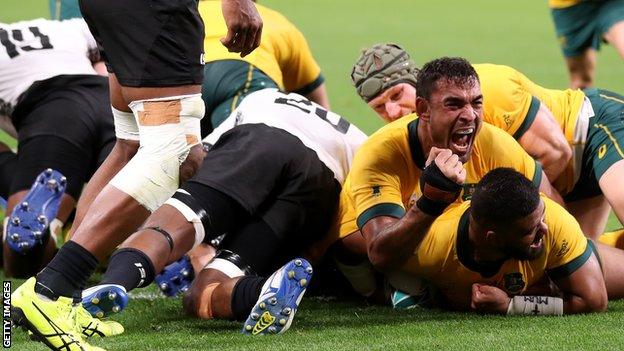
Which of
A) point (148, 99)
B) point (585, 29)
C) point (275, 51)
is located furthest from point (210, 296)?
point (585, 29)

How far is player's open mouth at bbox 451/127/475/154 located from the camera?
4.81 meters

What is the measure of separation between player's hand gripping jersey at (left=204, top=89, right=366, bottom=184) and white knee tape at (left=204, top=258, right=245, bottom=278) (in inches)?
23.8

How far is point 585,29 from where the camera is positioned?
8000mm

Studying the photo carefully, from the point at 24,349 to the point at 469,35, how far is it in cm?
1048

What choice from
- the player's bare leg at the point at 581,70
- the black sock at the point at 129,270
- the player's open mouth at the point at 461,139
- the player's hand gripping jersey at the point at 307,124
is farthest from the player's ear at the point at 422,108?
the player's bare leg at the point at 581,70

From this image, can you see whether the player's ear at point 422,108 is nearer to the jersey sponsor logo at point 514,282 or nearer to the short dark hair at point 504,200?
the short dark hair at point 504,200

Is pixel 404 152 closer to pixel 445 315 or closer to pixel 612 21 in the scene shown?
pixel 445 315

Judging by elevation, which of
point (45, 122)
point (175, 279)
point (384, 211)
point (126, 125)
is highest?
point (126, 125)

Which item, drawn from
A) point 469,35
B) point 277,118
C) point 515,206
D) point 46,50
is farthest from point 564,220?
point 469,35

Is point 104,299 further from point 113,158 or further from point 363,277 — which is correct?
point 363,277

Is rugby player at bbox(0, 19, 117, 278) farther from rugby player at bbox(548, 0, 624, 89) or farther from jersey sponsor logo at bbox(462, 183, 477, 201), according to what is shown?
rugby player at bbox(548, 0, 624, 89)

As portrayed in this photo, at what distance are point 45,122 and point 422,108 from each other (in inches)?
83.0

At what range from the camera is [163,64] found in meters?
4.38

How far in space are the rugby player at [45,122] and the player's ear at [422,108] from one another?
1687mm
